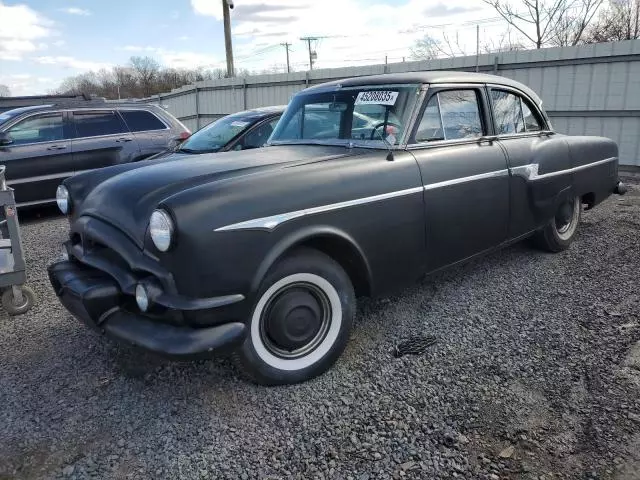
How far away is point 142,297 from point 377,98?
6.92ft

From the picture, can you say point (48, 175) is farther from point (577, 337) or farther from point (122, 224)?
point (577, 337)

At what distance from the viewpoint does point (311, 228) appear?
284cm

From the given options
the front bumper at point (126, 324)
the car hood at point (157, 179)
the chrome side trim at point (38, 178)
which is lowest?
the front bumper at point (126, 324)

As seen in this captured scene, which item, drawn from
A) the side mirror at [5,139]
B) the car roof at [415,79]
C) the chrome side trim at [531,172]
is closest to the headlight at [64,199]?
the car roof at [415,79]

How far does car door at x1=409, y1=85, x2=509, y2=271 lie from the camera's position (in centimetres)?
350

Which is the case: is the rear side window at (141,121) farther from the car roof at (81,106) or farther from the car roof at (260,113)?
the car roof at (260,113)

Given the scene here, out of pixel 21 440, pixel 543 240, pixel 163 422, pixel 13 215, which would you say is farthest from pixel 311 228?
pixel 543 240

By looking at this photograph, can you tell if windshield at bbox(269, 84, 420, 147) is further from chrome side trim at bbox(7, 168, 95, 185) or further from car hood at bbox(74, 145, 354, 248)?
chrome side trim at bbox(7, 168, 95, 185)

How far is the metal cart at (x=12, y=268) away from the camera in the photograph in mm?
3869

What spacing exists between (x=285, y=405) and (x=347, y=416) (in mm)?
341

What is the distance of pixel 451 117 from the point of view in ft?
12.6

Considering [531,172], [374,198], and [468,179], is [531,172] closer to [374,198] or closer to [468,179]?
[468,179]

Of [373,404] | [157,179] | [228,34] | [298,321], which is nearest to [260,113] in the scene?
[157,179]

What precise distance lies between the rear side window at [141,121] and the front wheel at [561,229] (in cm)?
607
